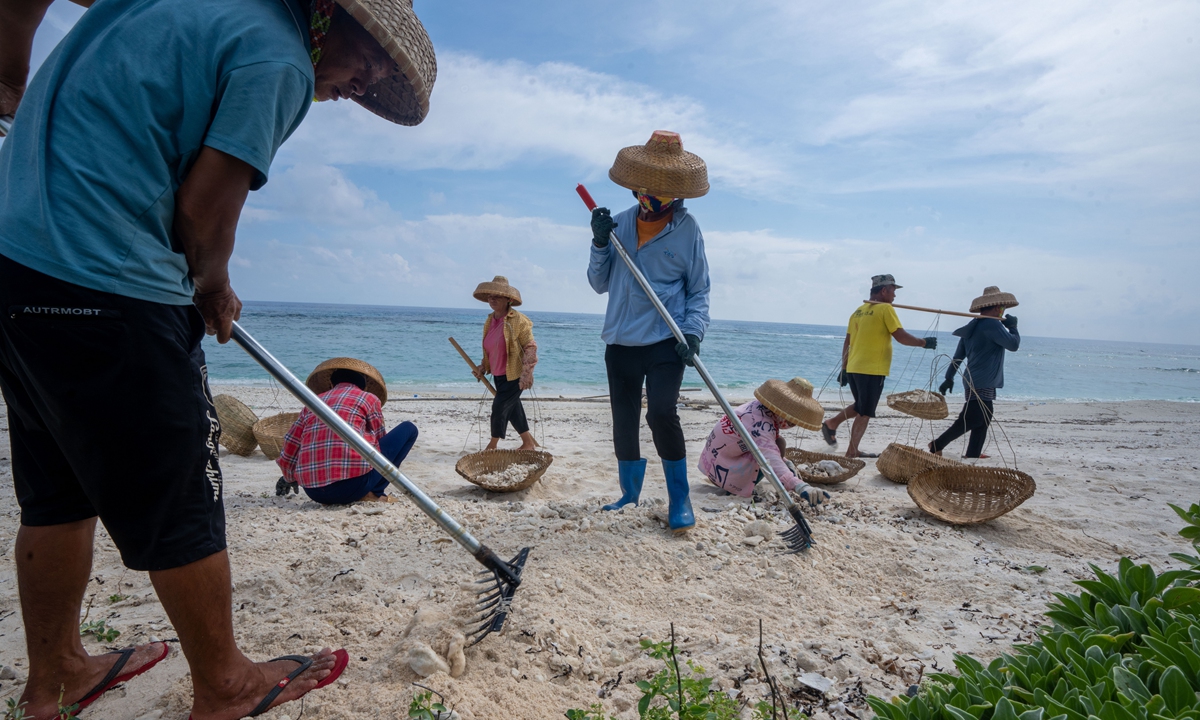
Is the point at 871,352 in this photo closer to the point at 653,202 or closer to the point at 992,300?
the point at 992,300

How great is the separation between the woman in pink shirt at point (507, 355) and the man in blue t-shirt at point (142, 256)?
4.66 meters

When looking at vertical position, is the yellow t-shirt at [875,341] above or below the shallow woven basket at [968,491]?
above

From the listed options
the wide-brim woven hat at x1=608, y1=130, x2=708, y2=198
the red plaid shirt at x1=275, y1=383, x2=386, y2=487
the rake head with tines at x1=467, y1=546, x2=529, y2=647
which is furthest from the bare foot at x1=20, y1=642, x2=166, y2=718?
the wide-brim woven hat at x1=608, y1=130, x2=708, y2=198

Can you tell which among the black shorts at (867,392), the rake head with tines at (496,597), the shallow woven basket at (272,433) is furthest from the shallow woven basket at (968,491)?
the shallow woven basket at (272,433)

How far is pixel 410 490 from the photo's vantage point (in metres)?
2.15

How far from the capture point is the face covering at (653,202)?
11.9ft

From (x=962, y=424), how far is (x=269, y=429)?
23.8ft

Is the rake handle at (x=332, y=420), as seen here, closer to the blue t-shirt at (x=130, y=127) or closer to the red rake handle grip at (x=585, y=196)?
the blue t-shirt at (x=130, y=127)

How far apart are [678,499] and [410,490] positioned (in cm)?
173

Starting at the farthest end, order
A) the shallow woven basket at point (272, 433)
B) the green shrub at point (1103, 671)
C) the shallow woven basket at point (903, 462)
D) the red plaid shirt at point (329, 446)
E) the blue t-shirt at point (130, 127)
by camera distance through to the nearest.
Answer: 1. the shallow woven basket at point (272, 433)
2. the shallow woven basket at point (903, 462)
3. the red plaid shirt at point (329, 446)
4. the blue t-shirt at point (130, 127)
5. the green shrub at point (1103, 671)

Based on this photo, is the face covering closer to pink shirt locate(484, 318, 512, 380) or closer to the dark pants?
the dark pants

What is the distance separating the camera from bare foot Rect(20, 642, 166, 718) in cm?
168

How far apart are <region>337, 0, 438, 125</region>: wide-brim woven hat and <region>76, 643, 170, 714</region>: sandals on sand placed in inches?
75.2

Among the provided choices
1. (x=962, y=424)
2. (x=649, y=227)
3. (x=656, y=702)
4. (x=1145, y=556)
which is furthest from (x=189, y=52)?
(x=962, y=424)
